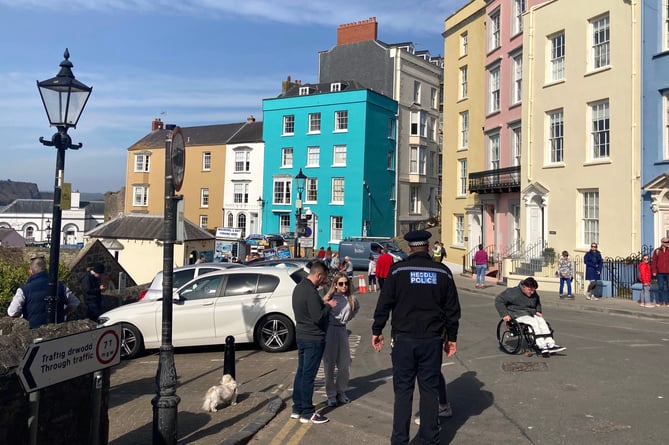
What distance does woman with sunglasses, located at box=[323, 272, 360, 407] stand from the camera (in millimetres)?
7332

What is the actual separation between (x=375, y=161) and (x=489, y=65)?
58.0ft

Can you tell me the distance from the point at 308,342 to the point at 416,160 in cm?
4556

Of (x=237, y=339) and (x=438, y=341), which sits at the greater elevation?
(x=438, y=341)

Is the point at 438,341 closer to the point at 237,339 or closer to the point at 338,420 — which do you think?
the point at 338,420

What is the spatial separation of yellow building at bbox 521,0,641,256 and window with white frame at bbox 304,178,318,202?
23.7m

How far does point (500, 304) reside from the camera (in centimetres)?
1027

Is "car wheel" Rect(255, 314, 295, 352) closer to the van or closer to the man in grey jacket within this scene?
the man in grey jacket

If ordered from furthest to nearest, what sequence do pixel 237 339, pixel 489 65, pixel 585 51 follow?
1. pixel 489 65
2. pixel 585 51
3. pixel 237 339

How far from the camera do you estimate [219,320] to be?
36.5 ft

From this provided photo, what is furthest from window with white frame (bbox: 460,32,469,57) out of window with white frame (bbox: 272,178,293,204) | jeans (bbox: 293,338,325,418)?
jeans (bbox: 293,338,325,418)

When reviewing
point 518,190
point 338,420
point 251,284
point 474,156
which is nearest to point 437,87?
point 474,156

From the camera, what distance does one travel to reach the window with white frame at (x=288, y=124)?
4981 centimetres

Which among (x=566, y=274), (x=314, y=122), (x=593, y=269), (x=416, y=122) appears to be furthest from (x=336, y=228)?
(x=593, y=269)

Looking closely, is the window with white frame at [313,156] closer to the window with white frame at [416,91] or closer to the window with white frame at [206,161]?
the window with white frame at [416,91]
